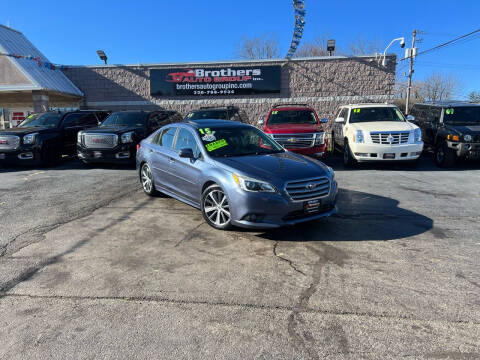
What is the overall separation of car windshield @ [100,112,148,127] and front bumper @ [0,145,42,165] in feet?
6.96

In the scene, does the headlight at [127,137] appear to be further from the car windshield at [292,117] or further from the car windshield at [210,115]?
the car windshield at [292,117]

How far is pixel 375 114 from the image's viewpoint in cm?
1110

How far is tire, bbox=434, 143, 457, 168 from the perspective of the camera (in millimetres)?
10297

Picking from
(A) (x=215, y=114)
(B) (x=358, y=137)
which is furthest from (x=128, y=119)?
(B) (x=358, y=137)

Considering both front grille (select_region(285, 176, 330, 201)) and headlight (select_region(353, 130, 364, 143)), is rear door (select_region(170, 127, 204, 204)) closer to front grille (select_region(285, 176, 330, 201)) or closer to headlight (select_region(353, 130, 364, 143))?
front grille (select_region(285, 176, 330, 201))

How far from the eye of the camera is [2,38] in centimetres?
1548

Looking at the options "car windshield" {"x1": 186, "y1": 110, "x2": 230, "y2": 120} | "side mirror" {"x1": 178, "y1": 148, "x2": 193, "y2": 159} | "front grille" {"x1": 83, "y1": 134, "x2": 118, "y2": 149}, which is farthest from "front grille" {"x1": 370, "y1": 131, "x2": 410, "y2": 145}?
"front grille" {"x1": 83, "y1": 134, "x2": 118, "y2": 149}

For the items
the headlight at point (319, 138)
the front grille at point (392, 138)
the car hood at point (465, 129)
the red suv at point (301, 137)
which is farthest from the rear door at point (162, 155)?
the car hood at point (465, 129)

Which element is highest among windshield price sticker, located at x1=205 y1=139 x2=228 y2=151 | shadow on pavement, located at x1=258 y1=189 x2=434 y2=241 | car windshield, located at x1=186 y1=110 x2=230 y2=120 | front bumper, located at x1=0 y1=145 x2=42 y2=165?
car windshield, located at x1=186 y1=110 x2=230 y2=120

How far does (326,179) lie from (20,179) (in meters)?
8.03

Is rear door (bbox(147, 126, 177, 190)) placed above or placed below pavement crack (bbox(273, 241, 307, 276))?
above

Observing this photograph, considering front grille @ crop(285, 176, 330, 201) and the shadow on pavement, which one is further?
the shadow on pavement

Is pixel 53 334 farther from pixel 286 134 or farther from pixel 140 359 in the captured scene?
pixel 286 134

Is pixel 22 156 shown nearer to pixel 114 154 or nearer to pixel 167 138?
pixel 114 154
